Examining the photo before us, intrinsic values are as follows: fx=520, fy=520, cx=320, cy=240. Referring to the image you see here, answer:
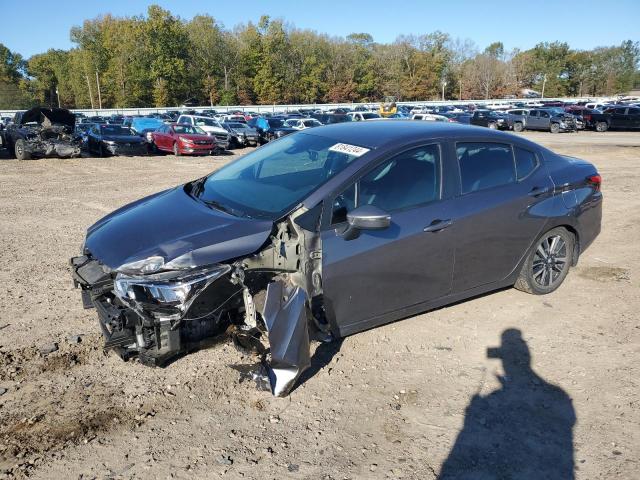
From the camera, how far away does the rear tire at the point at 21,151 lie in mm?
17281

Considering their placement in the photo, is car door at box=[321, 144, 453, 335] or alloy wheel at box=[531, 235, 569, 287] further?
alloy wheel at box=[531, 235, 569, 287]

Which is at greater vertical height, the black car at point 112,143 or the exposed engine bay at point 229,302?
the black car at point 112,143

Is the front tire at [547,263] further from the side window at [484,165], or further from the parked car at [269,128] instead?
the parked car at [269,128]

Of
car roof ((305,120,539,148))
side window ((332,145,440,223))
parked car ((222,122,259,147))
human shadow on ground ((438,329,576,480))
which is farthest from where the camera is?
parked car ((222,122,259,147))

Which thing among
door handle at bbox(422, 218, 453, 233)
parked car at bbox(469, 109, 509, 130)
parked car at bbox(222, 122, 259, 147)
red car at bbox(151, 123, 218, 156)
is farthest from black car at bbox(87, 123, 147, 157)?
parked car at bbox(469, 109, 509, 130)

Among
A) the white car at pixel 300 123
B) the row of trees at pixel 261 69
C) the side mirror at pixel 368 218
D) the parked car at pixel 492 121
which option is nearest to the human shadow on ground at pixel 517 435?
the side mirror at pixel 368 218

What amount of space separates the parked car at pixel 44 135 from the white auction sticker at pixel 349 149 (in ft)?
52.7

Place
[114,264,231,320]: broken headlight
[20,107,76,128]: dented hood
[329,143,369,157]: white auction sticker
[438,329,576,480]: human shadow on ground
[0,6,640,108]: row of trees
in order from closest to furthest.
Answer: [438,329,576,480]: human shadow on ground, [114,264,231,320]: broken headlight, [329,143,369,157]: white auction sticker, [20,107,76,128]: dented hood, [0,6,640,108]: row of trees

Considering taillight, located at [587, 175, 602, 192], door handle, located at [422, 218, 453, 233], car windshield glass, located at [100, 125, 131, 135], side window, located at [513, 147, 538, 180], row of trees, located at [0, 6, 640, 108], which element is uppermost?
row of trees, located at [0, 6, 640, 108]

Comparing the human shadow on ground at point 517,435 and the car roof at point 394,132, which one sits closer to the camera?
the human shadow on ground at point 517,435

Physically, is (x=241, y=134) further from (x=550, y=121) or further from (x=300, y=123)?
(x=550, y=121)

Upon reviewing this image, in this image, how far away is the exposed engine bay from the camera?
326cm

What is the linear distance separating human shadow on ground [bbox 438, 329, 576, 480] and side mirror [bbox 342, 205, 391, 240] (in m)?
1.32

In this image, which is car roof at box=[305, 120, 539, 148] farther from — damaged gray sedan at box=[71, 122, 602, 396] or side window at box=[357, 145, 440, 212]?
side window at box=[357, 145, 440, 212]
